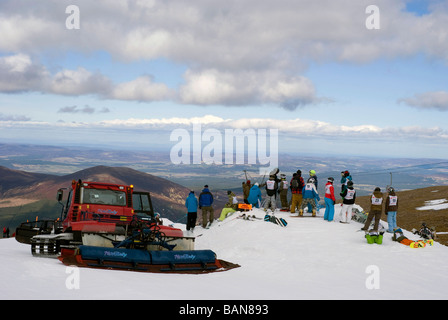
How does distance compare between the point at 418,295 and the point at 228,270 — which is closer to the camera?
the point at 418,295

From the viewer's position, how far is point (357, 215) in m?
21.0

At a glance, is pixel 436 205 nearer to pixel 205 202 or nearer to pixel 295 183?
pixel 295 183

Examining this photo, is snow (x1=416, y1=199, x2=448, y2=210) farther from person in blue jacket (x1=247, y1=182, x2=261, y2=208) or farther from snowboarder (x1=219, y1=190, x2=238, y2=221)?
snowboarder (x1=219, y1=190, x2=238, y2=221)

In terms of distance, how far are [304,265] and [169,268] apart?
470 centimetres

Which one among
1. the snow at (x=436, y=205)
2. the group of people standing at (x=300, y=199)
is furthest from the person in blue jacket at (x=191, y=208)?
the snow at (x=436, y=205)

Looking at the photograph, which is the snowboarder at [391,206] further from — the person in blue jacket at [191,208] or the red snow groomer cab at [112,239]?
the person in blue jacket at [191,208]

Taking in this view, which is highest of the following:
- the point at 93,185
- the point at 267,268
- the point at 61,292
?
the point at 93,185

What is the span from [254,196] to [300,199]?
3.34 meters

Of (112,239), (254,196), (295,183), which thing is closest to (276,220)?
(295,183)

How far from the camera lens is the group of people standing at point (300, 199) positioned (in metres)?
18.0
